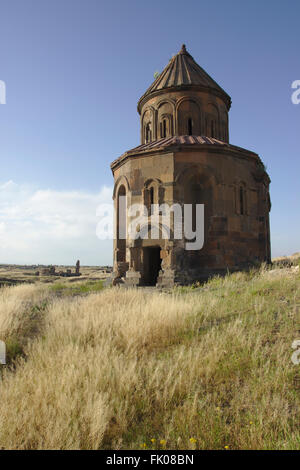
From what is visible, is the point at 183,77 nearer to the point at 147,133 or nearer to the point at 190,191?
the point at 147,133

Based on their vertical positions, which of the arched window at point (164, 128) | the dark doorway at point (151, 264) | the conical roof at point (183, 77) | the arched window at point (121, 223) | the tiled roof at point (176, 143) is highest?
the conical roof at point (183, 77)

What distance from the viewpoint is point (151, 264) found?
45.1 ft

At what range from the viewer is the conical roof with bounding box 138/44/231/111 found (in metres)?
14.7

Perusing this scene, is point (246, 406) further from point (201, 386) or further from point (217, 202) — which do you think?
point (217, 202)

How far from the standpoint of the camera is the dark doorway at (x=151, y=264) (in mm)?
12836

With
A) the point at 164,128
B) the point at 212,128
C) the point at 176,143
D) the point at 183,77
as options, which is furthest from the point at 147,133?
the point at 176,143

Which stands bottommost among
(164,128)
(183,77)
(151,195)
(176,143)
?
(151,195)

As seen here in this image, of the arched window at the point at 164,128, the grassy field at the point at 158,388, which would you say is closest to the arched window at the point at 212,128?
the arched window at the point at 164,128

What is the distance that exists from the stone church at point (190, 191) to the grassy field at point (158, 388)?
22.3 ft

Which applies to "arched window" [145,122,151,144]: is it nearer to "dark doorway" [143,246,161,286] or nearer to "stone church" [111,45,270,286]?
"stone church" [111,45,270,286]

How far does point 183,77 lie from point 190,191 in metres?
6.18

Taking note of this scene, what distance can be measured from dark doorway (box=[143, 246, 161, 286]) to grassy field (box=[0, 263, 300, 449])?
7721 millimetres

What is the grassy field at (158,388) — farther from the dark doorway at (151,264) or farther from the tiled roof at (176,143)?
the tiled roof at (176,143)

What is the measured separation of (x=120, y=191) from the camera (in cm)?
1445
